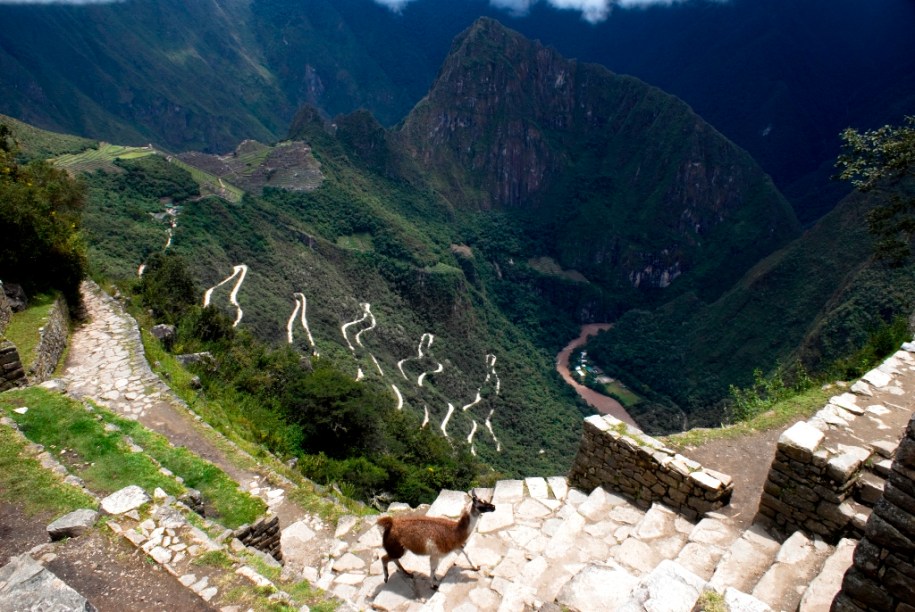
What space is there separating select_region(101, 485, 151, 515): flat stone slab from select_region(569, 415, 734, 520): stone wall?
679 cm

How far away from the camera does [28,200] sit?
43.5ft

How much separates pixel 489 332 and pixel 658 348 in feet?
125

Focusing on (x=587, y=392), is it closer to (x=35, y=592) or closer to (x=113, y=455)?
(x=113, y=455)

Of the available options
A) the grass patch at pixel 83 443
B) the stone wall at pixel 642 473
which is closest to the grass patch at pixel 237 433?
the grass patch at pixel 83 443

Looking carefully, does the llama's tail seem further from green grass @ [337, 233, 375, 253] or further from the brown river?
green grass @ [337, 233, 375, 253]

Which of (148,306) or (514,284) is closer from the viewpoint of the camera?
(148,306)

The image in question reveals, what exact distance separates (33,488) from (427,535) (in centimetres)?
508

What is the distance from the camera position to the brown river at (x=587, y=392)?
88250 millimetres

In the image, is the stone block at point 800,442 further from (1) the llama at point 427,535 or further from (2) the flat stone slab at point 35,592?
(2) the flat stone slab at point 35,592

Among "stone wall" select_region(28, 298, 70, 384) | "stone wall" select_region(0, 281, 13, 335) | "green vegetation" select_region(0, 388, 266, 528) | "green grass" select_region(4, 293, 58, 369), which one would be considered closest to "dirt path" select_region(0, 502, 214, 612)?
"green vegetation" select_region(0, 388, 266, 528)

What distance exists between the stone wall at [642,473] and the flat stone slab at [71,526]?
286 inches

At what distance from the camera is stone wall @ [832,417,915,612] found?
3908 millimetres

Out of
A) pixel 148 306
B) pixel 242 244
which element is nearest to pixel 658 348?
pixel 242 244

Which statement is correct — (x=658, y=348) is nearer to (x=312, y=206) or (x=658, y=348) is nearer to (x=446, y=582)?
(x=312, y=206)
